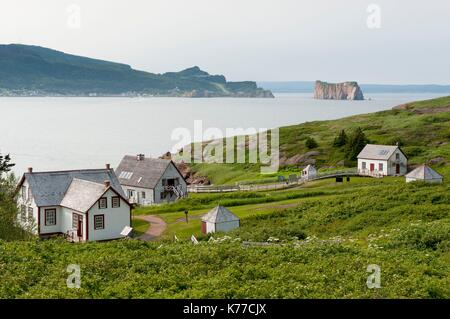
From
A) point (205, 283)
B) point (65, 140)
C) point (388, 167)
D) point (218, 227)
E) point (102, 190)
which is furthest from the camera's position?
point (65, 140)

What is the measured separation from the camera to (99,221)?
167ft

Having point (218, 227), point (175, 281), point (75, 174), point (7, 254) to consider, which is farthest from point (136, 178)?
point (175, 281)

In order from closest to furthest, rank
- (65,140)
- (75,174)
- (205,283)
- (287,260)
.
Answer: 1. (205,283)
2. (287,260)
3. (75,174)
4. (65,140)

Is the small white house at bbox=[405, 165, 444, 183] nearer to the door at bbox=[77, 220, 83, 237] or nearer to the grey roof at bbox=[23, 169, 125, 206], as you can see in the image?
the grey roof at bbox=[23, 169, 125, 206]

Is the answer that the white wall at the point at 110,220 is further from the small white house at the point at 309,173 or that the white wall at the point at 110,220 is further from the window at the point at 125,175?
the small white house at the point at 309,173

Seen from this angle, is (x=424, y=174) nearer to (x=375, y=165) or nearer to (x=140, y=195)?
(x=375, y=165)

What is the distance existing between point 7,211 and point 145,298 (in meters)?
26.4

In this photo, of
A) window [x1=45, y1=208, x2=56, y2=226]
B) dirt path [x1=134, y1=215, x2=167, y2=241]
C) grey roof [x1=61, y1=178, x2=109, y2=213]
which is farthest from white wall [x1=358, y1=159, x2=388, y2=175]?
window [x1=45, y1=208, x2=56, y2=226]

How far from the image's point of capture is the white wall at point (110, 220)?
166ft

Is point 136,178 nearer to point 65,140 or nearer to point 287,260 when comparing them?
point 287,260

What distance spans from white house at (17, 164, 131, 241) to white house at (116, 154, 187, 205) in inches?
689

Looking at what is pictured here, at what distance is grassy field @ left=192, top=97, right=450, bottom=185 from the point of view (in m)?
95.7

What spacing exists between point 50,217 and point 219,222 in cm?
1667
